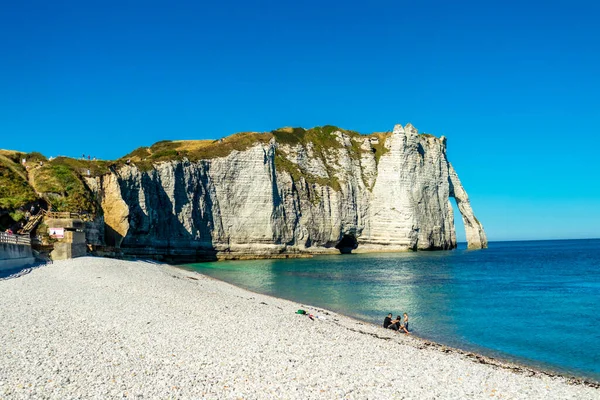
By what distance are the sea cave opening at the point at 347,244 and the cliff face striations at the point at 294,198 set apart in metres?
0.19

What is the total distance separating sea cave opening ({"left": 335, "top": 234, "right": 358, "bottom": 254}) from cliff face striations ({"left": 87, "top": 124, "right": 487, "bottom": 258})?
7.4 inches

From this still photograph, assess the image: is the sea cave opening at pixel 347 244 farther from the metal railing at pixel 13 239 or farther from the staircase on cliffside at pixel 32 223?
the metal railing at pixel 13 239

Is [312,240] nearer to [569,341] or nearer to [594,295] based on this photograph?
[594,295]

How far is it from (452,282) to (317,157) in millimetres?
49383

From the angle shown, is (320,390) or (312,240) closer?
(320,390)

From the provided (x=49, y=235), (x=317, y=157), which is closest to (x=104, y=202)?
(x=49, y=235)

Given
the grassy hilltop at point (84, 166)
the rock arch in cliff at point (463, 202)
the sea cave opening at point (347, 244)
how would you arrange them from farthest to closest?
the rock arch in cliff at point (463, 202), the sea cave opening at point (347, 244), the grassy hilltop at point (84, 166)

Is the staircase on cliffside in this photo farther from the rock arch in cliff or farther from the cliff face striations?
the rock arch in cliff

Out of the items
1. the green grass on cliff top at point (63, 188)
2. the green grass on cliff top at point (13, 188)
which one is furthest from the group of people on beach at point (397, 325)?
the green grass on cliff top at point (63, 188)

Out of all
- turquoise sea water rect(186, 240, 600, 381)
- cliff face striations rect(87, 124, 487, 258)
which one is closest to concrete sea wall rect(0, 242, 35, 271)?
turquoise sea water rect(186, 240, 600, 381)

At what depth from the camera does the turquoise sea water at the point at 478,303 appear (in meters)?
18.0

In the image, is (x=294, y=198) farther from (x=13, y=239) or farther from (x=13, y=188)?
(x=13, y=239)

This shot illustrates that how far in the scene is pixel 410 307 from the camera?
27016 millimetres

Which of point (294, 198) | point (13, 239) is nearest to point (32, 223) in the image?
point (13, 239)
